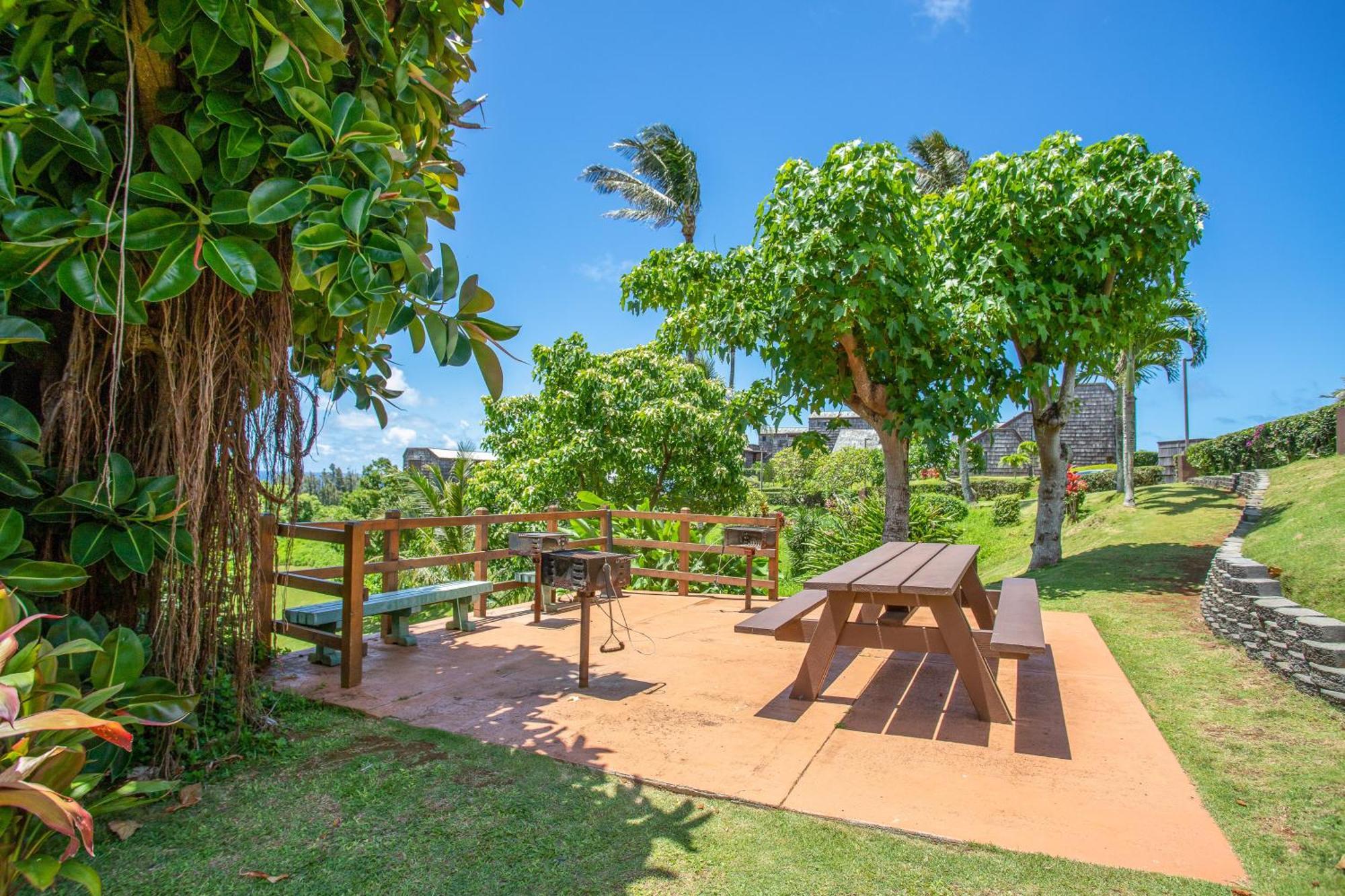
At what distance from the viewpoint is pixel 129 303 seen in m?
2.48

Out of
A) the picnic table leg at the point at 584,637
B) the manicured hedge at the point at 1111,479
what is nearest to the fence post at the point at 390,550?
the picnic table leg at the point at 584,637

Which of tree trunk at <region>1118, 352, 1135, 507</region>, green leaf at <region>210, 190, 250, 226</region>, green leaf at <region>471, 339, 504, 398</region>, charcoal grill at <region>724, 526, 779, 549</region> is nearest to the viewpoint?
green leaf at <region>210, 190, 250, 226</region>

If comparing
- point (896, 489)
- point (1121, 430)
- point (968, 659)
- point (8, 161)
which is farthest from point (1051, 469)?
point (1121, 430)

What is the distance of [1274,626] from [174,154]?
6.55 metres

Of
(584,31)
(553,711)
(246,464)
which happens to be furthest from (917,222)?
(246,464)

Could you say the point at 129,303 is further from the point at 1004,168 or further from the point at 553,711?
the point at 1004,168

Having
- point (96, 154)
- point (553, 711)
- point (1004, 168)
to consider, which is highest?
point (1004, 168)

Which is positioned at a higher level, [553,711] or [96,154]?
[96,154]

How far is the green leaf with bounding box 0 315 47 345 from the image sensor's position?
2.27 metres

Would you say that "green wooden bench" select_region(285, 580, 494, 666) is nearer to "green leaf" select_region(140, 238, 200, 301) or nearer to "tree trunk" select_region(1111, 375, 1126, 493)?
"green leaf" select_region(140, 238, 200, 301)

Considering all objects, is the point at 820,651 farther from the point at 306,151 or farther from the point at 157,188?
the point at 157,188

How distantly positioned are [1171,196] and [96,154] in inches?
400

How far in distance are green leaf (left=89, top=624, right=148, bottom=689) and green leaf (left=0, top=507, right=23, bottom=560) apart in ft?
1.34

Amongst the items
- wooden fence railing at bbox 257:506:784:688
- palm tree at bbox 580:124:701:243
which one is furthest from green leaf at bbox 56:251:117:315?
palm tree at bbox 580:124:701:243
